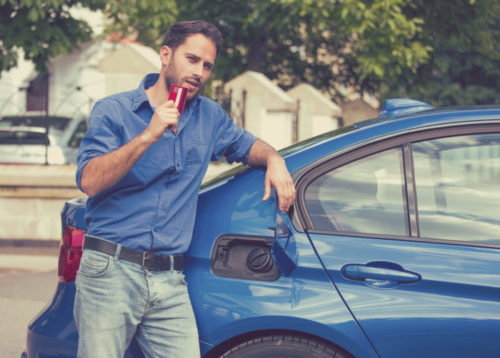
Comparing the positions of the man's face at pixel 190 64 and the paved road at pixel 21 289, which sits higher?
the man's face at pixel 190 64

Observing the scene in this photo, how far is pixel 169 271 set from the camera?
2.29 m

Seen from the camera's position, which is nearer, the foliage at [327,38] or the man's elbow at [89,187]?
the man's elbow at [89,187]

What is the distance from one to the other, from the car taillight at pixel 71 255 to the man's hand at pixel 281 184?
0.75 metres

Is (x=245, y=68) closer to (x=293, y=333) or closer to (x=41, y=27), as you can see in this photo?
(x=41, y=27)

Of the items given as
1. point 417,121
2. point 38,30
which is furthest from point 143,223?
point 38,30

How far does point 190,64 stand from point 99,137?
0.42 m

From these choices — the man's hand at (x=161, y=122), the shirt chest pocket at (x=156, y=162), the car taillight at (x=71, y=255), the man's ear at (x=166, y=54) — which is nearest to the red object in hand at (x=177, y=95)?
the man's hand at (x=161, y=122)

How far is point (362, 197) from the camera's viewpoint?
2.38 metres

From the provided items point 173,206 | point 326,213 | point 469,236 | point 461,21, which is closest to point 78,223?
point 173,206

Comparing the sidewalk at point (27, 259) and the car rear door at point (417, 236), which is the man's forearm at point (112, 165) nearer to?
the car rear door at point (417, 236)

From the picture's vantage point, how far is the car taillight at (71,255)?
8.42 feet

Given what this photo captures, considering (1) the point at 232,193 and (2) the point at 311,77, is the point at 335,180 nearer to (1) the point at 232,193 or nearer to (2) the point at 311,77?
(1) the point at 232,193

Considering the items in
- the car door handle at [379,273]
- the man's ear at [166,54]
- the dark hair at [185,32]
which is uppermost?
the dark hair at [185,32]

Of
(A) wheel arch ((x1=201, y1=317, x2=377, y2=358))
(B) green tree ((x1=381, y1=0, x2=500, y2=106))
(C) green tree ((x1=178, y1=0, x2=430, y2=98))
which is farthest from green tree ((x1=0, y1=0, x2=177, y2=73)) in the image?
(A) wheel arch ((x1=201, y1=317, x2=377, y2=358))
